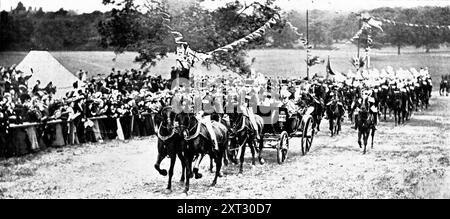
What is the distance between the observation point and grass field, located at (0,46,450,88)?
18.4m

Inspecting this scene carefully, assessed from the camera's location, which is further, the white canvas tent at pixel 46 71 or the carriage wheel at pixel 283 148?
the white canvas tent at pixel 46 71

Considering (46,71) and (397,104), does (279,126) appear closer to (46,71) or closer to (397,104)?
(397,104)

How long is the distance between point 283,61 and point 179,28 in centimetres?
1295

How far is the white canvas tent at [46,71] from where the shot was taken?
64.4 feet

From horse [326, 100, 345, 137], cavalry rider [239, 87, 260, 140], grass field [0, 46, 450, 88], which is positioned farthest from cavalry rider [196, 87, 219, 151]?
horse [326, 100, 345, 137]

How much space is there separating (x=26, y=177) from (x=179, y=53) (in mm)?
5940

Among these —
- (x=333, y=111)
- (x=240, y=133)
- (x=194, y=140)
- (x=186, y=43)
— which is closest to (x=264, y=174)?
(x=240, y=133)

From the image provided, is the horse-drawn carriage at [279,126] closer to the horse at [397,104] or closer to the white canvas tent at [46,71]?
the horse at [397,104]

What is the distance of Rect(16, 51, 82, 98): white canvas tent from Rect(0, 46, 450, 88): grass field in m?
0.39

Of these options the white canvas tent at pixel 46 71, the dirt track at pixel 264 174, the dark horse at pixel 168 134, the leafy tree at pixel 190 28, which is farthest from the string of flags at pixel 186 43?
the dark horse at pixel 168 134

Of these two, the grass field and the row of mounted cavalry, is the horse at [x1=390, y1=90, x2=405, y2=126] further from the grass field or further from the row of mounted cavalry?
the grass field

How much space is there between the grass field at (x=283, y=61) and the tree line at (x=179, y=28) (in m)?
0.44

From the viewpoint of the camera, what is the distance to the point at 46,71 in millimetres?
20516
